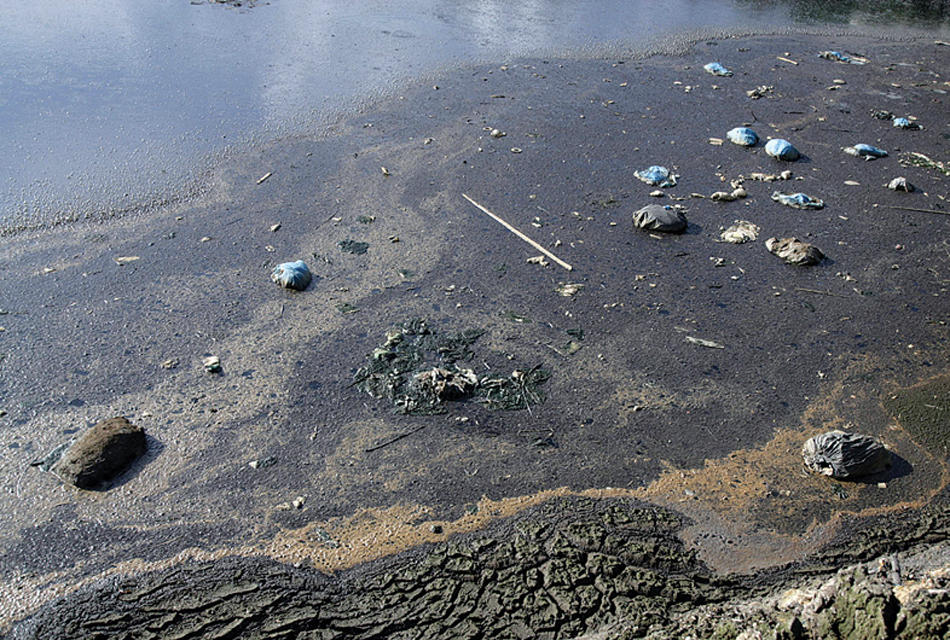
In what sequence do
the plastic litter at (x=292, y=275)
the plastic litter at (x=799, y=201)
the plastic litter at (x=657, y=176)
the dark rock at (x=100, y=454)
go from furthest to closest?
the plastic litter at (x=657, y=176) < the plastic litter at (x=799, y=201) < the plastic litter at (x=292, y=275) < the dark rock at (x=100, y=454)

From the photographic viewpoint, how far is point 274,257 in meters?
4.72

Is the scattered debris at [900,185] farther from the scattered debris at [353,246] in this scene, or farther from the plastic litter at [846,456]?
the scattered debris at [353,246]

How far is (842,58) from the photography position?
878 centimetres

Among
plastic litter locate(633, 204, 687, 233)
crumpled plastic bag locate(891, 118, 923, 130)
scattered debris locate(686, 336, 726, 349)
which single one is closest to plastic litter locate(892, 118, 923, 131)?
crumpled plastic bag locate(891, 118, 923, 130)

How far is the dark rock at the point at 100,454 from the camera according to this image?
3084mm

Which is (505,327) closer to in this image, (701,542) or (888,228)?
(701,542)

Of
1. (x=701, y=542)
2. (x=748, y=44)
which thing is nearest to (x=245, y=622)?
(x=701, y=542)

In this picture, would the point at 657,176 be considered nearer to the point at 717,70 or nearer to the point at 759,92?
the point at 759,92

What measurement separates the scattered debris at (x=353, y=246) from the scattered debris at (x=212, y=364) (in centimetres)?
134

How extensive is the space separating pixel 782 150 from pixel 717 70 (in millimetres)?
2401

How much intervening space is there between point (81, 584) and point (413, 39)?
25.5 feet

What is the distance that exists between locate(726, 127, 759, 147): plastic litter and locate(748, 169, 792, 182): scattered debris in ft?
1.91

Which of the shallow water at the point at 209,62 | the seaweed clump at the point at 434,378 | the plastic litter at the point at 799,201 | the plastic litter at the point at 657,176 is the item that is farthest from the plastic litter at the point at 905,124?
the seaweed clump at the point at 434,378

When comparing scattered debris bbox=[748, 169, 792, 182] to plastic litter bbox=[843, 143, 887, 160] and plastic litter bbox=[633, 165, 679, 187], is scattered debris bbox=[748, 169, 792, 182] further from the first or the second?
plastic litter bbox=[843, 143, 887, 160]
